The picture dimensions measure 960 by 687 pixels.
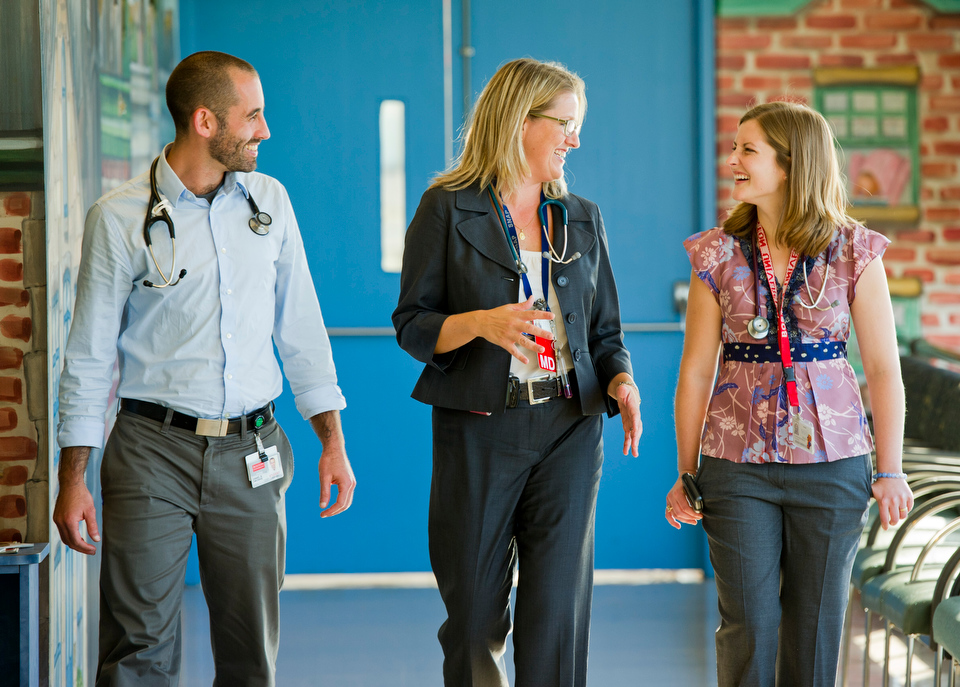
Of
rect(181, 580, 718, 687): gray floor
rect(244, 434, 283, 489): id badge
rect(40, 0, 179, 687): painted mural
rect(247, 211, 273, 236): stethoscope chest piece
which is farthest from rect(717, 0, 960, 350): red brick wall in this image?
rect(244, 434, 283, 489): id badge

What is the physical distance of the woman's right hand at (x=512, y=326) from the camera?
1.84 metres

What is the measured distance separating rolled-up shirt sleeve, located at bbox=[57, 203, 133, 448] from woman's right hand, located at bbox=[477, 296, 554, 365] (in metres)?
0.79

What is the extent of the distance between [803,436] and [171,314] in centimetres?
138

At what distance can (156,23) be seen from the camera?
3.84 meters

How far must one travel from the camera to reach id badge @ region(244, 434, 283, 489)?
2031 millimetres

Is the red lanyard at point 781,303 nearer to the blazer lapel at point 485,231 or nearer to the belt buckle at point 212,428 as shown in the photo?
the blazer lapel at point 485,231

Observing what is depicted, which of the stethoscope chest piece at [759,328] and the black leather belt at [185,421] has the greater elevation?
the stethoscope chest piece at [759,328]

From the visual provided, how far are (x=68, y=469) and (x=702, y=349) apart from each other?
4.67ft

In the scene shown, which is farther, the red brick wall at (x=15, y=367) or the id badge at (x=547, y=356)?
the red brick wall at (x=15, y=367)

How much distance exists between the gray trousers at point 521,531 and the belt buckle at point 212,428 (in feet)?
1.60

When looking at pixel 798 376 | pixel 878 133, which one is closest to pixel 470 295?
pixel 798 376

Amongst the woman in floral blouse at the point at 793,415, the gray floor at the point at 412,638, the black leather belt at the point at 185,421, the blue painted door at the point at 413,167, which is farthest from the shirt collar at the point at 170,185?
the blue painted door at the point at 413,167

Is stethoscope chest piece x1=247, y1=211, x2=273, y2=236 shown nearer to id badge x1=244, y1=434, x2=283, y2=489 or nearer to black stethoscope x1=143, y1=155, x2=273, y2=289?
black stethoscope x1=143, y1=155, x2=273, y2=289

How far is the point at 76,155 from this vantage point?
2.64 m
